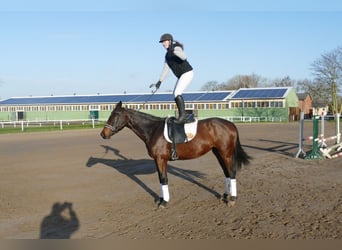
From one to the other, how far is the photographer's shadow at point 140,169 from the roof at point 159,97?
36683mm

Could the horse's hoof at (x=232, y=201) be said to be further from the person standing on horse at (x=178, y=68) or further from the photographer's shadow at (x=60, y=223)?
the photographer's shadow at (x=60, y=223)

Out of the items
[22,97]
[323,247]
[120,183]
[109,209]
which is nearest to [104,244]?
[109,209]

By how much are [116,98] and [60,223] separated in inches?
2584

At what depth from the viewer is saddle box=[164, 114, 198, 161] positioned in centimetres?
686

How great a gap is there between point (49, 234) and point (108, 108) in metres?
64.3

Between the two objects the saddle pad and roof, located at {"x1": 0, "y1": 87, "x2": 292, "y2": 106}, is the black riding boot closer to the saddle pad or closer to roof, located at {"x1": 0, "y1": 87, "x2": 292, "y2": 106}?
the saddle pad

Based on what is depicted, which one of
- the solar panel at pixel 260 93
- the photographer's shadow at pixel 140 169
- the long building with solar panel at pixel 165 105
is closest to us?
the photographer's shadow at pixel 140 169

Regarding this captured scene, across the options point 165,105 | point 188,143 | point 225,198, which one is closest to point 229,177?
point 225,198

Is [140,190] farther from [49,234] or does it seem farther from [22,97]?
[22,97]

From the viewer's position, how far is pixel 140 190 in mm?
8461

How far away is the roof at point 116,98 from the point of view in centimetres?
6394

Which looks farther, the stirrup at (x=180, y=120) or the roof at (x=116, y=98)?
the roof at (x=116, y=98)

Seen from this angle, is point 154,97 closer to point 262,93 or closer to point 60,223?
point 262,93

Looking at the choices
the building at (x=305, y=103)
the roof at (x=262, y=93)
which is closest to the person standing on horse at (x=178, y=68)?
the roof at (x=262, y=93)
